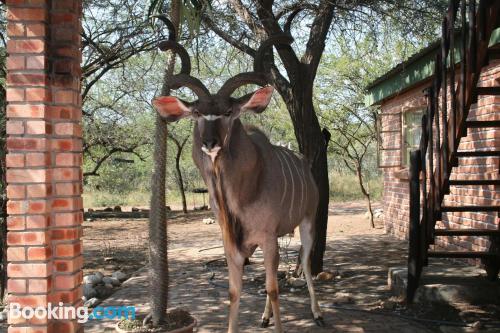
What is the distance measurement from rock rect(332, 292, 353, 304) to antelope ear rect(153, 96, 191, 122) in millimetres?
2777

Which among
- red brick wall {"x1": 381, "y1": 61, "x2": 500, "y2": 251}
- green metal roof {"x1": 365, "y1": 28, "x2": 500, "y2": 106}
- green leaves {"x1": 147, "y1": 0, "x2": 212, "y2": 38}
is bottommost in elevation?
red brick wall {"x1": 381, "y1": 61, "x2": 500, "y2": 251}

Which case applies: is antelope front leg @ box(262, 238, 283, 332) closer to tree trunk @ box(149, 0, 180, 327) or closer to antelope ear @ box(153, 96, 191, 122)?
tree trunk @ box(149, 0, 180, 327)

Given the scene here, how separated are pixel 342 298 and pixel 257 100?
2717 millimetres

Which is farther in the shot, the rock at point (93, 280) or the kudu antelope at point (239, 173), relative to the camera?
the rock at point (93, 280)

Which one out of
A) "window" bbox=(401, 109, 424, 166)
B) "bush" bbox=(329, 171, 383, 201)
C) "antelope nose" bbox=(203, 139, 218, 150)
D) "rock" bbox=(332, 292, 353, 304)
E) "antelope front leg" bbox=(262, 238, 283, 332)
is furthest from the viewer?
"bush" bbox=(329, 171, 383, 201)

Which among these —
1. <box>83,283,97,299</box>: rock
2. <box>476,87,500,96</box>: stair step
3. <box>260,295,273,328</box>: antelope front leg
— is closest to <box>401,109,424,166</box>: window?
<box>476,87,500,96</box>: stair step

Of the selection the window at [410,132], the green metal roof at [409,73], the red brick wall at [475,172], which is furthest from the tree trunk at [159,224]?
A: the window at [410,132]

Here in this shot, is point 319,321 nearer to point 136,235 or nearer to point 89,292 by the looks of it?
point 89,292

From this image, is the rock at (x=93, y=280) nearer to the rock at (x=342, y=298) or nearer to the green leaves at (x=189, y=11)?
the rock at (x=342, y=298)

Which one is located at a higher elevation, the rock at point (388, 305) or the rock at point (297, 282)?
the rock at point (297, 282)

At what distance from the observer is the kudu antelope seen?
4.01 meters

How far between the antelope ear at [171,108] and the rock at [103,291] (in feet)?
10.3

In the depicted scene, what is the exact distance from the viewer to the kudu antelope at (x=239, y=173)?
401cm

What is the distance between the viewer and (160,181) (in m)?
4.38
